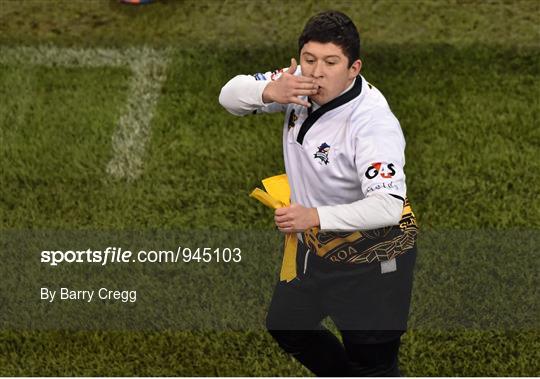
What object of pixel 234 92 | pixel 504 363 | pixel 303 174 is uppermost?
pixel 234 92

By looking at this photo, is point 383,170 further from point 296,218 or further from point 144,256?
point 144,256

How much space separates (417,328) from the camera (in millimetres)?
6352

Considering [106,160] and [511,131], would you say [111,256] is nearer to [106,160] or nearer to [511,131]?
[106,160]

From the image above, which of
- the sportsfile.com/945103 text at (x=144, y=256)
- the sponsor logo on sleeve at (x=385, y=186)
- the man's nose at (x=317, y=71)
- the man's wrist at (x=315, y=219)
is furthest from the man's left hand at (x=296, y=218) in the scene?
the sportsfile.com/945103 text at (x=144, y=256)

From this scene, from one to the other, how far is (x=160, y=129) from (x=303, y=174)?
3734 millimetres

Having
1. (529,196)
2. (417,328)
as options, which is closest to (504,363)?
(417,328)

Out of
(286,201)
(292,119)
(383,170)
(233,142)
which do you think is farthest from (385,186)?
(233,142)

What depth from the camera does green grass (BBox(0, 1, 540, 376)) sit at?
6227 millimetres

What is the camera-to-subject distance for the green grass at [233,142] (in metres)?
6.23

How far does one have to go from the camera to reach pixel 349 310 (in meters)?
4.83

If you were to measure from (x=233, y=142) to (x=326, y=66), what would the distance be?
373cm

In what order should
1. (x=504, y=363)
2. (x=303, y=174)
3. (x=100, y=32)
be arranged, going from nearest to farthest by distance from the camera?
1. (x=303, y=174)
2. (x=504, y=363)
3. (x=100, y=32)

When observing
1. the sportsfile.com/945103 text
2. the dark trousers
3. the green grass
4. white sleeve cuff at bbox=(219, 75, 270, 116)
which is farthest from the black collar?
the sportsfile.com/945103 text

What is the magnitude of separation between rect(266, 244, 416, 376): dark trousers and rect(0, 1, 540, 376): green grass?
1035mm
